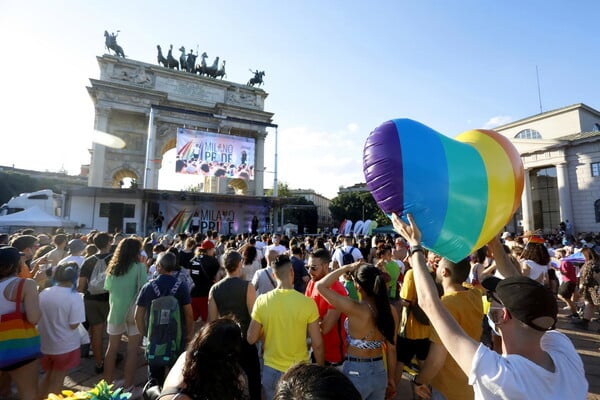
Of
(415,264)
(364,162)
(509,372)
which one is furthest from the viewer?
(364,162)

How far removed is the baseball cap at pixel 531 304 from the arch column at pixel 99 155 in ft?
107

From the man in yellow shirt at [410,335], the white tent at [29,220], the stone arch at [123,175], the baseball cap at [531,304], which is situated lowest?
the man in yellow shirt at [410,335]

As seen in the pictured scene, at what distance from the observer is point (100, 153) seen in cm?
2798

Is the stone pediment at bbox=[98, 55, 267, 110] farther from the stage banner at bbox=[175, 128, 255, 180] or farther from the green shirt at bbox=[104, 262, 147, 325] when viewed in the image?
the green shirt at bbox=[104, 262, 147, 325]

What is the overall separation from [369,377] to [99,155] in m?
31.8

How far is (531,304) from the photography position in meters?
1.25

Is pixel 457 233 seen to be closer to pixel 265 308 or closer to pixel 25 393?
pixel 265 308

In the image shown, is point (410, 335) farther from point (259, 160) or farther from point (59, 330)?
point (259, 160)

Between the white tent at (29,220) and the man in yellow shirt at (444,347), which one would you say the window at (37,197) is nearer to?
the white tent at (29,220)

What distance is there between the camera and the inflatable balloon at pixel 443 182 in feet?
7.04

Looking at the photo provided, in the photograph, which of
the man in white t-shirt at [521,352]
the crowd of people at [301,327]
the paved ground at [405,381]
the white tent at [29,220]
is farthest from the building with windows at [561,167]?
the white tent at [29,220]

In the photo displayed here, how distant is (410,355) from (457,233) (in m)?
1.88

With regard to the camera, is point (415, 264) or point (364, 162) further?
point (364, 162)

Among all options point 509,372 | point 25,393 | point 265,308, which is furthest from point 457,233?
point 25,393
